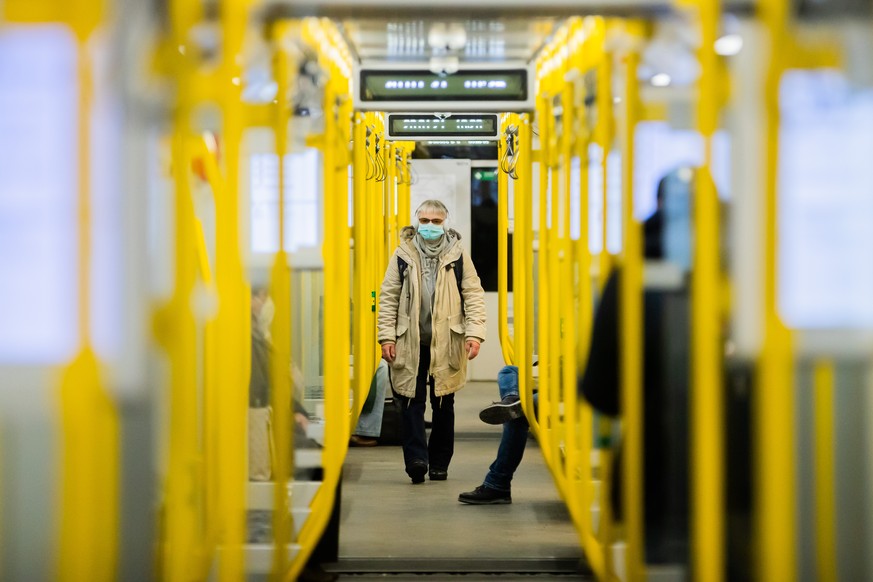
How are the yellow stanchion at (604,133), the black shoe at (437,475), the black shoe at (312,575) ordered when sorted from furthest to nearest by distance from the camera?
1. the black shoe at (437,475)
2. the black shoe at (312,575)
3. the yellow stanchion at (604,133)

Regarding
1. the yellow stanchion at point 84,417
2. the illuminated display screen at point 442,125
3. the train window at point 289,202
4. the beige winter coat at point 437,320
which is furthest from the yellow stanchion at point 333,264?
the illuminated display screen at point 442,125

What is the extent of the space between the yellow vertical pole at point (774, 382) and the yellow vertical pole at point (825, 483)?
0.25 ft

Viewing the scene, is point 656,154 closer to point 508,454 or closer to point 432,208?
point 508,454

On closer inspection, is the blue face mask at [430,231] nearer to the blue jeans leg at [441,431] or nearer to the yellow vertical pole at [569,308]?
the blue jeans leg at [441,431]

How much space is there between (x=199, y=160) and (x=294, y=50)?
2.51ft

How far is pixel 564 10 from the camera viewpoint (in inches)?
117

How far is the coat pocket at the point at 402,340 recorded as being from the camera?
6672 mm

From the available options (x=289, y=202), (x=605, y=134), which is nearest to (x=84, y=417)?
(x=289, y=202)

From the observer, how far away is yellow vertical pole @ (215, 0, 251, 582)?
2.70m

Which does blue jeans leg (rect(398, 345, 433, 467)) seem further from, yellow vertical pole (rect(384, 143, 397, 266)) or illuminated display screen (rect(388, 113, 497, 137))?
yellow vertical pole (rect(384, 143, 397, 266))

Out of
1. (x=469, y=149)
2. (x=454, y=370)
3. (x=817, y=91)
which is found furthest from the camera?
(x=469, y=149)

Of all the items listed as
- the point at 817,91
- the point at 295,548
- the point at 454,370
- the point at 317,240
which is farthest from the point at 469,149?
the point at 817,91

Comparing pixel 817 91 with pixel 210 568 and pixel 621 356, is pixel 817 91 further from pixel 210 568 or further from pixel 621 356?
pixel 210 568

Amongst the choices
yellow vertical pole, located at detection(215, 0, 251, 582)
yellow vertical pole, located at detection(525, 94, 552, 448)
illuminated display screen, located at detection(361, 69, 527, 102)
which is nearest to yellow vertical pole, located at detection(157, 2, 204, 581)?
yellow vertical pole, located at detection(215, 0, 251, 582)
